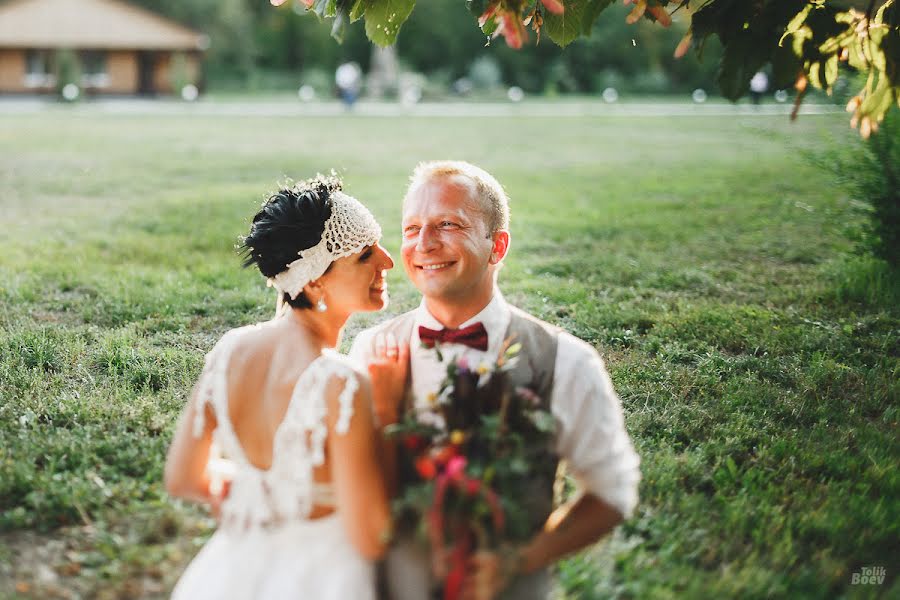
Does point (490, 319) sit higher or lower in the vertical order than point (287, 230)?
lower

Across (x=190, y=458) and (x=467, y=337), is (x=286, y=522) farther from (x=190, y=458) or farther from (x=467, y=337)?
(x=467, y=337)

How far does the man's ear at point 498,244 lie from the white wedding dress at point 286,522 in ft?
2.64

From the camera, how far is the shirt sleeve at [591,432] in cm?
286

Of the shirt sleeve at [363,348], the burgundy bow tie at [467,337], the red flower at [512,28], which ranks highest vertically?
the red flower at [512,28]

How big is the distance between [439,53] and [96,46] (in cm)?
1874

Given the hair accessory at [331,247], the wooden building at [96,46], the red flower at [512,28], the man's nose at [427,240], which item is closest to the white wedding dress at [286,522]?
the hair accessory at [331,247]

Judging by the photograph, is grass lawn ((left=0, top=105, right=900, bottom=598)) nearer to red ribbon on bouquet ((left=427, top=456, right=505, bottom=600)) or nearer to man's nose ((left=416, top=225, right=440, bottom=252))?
red ribbon on bouquet ((left=427, top=456, right=505, bottom=600))

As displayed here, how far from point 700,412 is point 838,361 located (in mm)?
1449

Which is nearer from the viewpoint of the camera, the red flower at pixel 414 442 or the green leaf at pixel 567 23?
the red flower at pixel 414 442

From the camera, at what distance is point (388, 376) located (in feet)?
10.2

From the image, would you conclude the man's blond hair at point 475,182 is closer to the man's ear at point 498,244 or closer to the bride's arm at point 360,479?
the man's ear at point 498,244

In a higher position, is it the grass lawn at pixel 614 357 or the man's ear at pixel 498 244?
the man's ear at pixel 498 244

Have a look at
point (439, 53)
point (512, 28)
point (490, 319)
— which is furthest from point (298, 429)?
point (439, 53)

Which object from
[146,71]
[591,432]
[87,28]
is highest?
[87,28]
